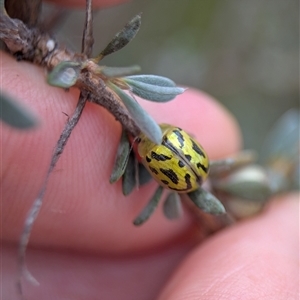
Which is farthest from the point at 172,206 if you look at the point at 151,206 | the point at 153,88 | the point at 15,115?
the point at 15,115

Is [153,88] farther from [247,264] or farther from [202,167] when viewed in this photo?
[247,264]

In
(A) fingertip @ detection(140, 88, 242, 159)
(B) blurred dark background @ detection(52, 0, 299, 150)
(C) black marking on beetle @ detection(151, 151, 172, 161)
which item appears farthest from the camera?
(B) blurred dark background @ detection(52, 0, 299, 150)

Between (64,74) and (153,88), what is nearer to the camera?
(64,74)

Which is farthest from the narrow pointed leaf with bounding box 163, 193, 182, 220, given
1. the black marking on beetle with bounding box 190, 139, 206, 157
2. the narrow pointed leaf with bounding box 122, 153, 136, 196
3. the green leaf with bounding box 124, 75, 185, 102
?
the green leaf with bounding box 124, 75, 185, 102

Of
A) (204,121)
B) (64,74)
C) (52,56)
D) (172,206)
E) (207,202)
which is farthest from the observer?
(204,121)

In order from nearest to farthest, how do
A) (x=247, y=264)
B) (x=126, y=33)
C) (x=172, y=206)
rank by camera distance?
(x=126, y=33), (x=172, y=206), (x=247, y=264)

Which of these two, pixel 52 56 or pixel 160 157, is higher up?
pixel 52 56

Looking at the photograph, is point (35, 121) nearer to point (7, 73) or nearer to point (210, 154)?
point (7, 73)

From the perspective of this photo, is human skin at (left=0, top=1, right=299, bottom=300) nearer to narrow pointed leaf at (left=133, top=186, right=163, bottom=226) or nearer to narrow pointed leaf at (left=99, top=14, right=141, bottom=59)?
narrow pointed leaf at (left=133, top=186, right=163, bottom=226)
